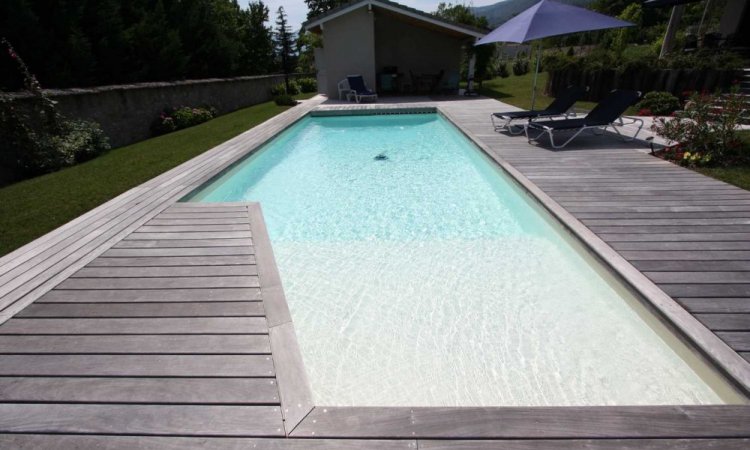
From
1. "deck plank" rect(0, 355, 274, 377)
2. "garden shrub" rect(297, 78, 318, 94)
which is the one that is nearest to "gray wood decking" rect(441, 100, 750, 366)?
"deck plank" rect(0, 355, 274, 377)

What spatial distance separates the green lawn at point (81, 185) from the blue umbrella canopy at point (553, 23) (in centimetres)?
607

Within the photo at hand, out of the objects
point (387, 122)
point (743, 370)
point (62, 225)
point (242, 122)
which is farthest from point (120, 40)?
point (743, 370)

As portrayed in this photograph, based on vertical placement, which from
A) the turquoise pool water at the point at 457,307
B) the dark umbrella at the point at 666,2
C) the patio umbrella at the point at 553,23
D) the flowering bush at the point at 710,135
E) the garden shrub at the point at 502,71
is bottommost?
the turquoise pool water at the point at 457,307

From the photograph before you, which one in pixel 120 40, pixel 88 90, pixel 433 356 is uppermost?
pixel 120 40

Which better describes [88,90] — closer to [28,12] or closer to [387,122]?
[28,12]

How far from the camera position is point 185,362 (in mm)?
1911

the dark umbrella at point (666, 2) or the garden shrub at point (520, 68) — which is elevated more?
the dark umbrella at point (666, 2)

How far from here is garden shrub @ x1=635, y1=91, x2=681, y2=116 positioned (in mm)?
8539

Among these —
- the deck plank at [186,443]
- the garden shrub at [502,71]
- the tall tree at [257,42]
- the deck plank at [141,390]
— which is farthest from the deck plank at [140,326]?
the tall tree at [257,42]

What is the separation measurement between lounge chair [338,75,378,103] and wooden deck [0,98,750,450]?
10.4 meters

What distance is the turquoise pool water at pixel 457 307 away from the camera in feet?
7.02

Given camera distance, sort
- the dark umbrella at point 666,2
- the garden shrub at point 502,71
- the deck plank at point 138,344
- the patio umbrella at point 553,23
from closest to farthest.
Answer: the deck plank at point 138,344 → the patio umbrella at point 553,23 → the dark umbrella at point 666,2 → the garden shrub at point 502,71

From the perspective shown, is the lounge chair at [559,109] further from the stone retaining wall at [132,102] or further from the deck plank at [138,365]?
the stone retaining wall at [132,102]

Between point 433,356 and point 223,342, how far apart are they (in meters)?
1.31
